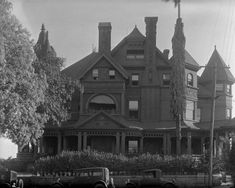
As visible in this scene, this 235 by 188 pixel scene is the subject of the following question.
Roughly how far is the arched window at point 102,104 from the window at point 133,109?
1970mm

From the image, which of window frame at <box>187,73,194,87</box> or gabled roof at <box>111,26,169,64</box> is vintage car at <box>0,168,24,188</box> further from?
window frame at <box>187,73,194,87</box>

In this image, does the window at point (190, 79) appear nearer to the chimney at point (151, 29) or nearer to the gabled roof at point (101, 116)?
the chimney at point (151, 29)

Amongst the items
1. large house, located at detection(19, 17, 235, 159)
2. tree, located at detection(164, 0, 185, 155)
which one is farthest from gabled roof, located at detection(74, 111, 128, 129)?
tree, located at detection(164, 0, 185, 155)

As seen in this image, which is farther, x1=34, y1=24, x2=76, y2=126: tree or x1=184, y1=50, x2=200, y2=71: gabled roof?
x1=184, y1=50, x2=200, y2=71: gabled roof

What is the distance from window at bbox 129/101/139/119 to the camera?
41594 millimetres

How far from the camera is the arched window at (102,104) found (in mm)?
40281

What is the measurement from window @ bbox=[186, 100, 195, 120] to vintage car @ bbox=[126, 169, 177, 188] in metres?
→ 18.7

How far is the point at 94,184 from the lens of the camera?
786 inches

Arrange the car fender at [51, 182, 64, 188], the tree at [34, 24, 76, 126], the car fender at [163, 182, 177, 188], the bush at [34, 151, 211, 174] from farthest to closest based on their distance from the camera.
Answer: the tree at [34, 24, 76, 126] → the bush at [34, 151, 211, 174] → the car fender at [163, 182, 177, 188] → the car fender at [51, 182, 64, 188]

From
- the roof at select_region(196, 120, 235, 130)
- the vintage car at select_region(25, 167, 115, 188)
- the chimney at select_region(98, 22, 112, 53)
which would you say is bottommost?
the vintage car at select_region(25, 167, 115, 188)

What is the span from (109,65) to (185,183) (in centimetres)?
1596

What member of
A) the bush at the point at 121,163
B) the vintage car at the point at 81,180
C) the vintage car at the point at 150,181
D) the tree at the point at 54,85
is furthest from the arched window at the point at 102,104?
the vintage car at the point at 81,180

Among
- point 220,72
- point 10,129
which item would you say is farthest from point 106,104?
point 10,129

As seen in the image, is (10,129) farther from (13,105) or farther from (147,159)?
(147,159)
